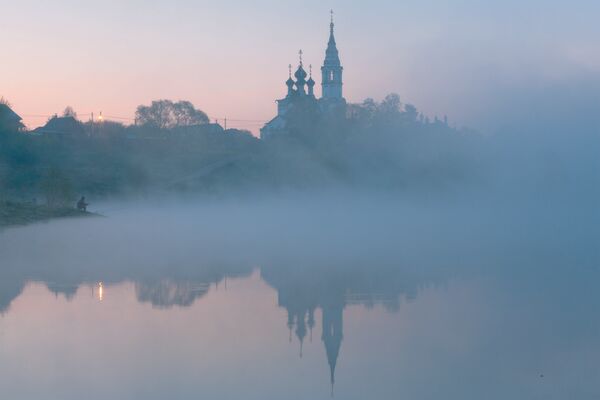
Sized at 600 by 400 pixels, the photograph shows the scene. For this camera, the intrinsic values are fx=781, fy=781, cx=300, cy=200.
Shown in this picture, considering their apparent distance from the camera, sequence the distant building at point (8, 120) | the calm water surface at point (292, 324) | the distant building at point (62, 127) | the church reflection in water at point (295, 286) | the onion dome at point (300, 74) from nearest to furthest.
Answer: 1. the calm water surface at point (292, 324)
2. the church reflection in water at point (295, 286)
3. the distant building at point (8, 120)
4. the distant building at point (62, 127)
5. the onion dome at point (300, 74)

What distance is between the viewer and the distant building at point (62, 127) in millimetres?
87438

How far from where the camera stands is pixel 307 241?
3684 cm

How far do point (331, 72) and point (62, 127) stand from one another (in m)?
45.7

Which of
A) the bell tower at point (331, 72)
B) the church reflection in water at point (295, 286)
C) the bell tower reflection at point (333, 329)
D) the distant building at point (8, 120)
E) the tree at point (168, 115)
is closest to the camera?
the bell tower reflection at point (333, 329)

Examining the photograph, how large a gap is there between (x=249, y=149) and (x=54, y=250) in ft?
223

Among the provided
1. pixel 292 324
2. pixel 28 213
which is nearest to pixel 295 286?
pixel 292 324

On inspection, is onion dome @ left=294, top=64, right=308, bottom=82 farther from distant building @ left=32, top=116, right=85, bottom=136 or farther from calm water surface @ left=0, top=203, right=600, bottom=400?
calm water surface @ left=0, top=203, right=600, bottom=400

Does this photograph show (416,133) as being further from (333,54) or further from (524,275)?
(524,275)

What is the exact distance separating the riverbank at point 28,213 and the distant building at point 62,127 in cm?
4250

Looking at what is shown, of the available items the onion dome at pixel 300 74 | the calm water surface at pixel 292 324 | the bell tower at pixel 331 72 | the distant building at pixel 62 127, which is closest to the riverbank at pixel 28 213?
the calm water surface at pixel 292 324

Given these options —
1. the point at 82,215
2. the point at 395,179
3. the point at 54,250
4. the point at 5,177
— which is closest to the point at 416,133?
the point at 395,179

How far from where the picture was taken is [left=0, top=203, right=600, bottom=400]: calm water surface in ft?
42.0

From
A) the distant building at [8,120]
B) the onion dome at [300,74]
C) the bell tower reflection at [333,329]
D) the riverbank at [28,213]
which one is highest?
the onion dome at [300,74]

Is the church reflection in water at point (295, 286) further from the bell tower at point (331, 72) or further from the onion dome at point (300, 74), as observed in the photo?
the bell tower at point (331, 72)
